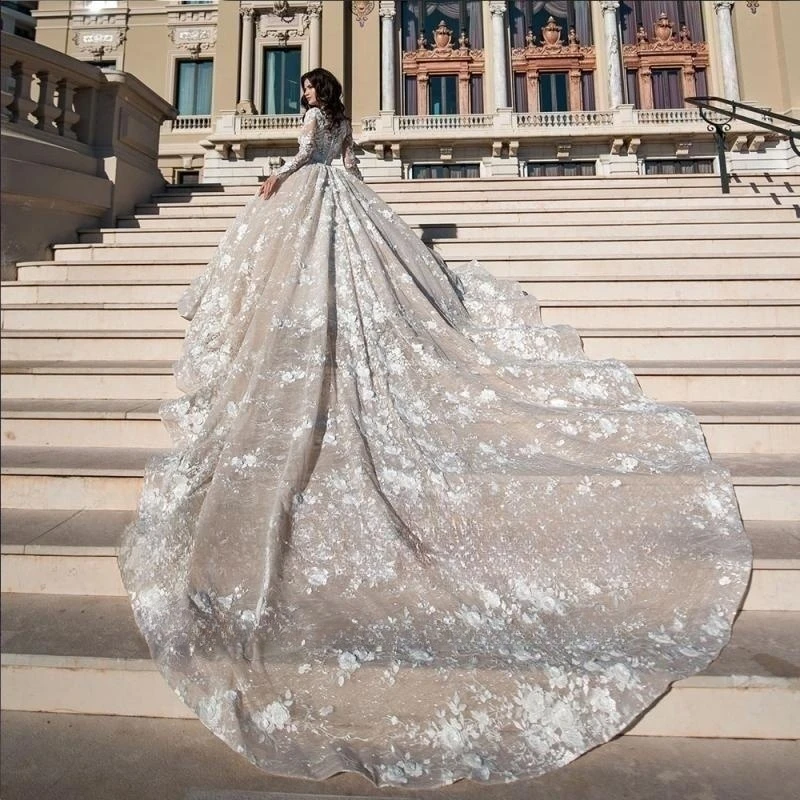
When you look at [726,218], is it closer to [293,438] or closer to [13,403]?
[293,438]

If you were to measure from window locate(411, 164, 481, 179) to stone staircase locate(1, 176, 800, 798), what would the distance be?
11779mm

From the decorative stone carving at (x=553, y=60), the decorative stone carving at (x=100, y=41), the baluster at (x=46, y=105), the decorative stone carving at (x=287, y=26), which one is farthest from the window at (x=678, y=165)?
the decorative stone carving at (x=100, y=41)

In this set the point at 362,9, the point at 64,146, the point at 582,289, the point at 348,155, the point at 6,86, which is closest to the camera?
the point at 348,155

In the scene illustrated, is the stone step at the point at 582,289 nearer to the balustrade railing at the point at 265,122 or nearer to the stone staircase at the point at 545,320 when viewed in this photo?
the stone staircase at the point at 545,320

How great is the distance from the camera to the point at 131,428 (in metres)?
2.74

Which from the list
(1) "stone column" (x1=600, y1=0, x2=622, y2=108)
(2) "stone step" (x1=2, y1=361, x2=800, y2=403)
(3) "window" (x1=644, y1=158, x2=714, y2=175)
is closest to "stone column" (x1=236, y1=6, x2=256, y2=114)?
(1) "stone column" (x1=600, y1=0, x2=622, y2=108)

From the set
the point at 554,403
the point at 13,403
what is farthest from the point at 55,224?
the point at 554,403

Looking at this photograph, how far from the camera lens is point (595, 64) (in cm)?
1791

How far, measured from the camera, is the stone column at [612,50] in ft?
56.7

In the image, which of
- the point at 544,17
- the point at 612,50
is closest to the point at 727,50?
the point at 612,50

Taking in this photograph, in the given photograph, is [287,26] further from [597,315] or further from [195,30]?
[597,315]

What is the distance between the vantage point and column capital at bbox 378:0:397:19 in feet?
56.5

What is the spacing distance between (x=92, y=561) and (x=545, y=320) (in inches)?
116

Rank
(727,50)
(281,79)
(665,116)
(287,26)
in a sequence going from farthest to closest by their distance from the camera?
1. (281,79)
2. (287,26)
3. (727,50)
4. (665,116)
